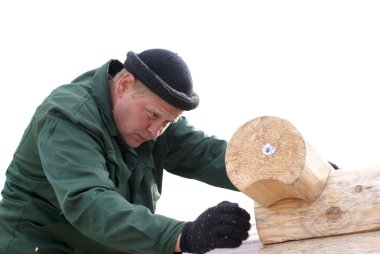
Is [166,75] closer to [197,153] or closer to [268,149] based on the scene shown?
[197,153]

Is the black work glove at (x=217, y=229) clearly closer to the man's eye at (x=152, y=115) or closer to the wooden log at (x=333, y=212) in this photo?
the wooden log at (x=333, y=212)

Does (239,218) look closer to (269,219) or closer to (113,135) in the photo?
(269,219)

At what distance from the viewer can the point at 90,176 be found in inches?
109

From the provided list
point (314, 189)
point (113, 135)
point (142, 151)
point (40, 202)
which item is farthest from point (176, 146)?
point (314, 189)

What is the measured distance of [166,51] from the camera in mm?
3350

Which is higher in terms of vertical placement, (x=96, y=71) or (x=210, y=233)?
(x=96, y=71)

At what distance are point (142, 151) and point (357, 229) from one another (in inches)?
56.9

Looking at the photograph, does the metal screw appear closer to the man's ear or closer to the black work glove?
the black work glove

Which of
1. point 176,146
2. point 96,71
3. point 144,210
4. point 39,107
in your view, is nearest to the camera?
point 144,210

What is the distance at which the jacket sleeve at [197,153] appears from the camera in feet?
12.5

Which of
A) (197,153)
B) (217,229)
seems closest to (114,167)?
(197,153)

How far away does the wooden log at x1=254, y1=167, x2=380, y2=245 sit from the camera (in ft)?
8.01

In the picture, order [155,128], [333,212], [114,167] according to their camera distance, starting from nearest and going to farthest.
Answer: [333,212]
[114,167]
[155,128]

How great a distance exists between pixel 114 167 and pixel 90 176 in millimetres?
450
